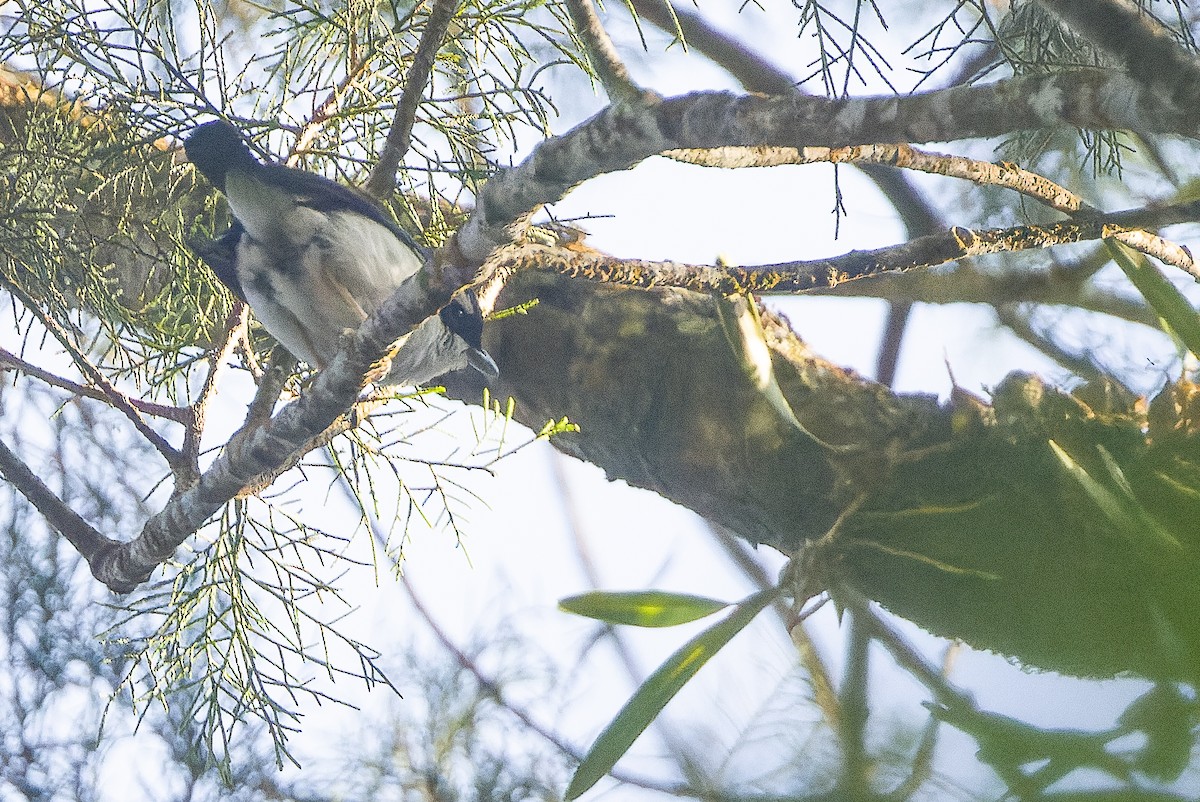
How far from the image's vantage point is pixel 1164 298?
3.13ft

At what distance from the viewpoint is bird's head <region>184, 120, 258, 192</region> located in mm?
1278

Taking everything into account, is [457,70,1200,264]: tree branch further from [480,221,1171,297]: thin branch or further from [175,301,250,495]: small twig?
[175,301,250,495]: small twig

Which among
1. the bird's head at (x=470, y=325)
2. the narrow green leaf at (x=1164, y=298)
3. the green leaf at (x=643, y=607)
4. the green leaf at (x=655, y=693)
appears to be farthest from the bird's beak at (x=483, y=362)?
the narrow green leaf at (x=1164, y=298)

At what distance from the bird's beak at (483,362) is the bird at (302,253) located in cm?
10

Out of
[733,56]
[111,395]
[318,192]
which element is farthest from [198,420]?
[733,56]

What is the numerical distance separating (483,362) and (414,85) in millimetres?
543

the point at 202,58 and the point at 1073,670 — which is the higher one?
the point at 202,58

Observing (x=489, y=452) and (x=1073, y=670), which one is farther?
(x=489, y=452)

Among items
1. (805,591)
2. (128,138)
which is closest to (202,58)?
(128,138)

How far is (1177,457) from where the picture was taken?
908mm

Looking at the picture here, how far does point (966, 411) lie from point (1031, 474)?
16 centimetres

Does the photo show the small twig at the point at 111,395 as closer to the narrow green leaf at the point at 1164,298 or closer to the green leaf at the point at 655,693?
the green leaf at the point at 655,693

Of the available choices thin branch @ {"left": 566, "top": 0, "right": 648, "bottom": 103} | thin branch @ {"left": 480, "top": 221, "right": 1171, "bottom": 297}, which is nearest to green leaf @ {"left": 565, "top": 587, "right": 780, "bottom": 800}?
thin branch @ {"left": 480, "top": 221, "right": 1171, "bottom": 297}

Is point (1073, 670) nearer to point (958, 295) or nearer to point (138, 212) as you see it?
point (958, 295)
